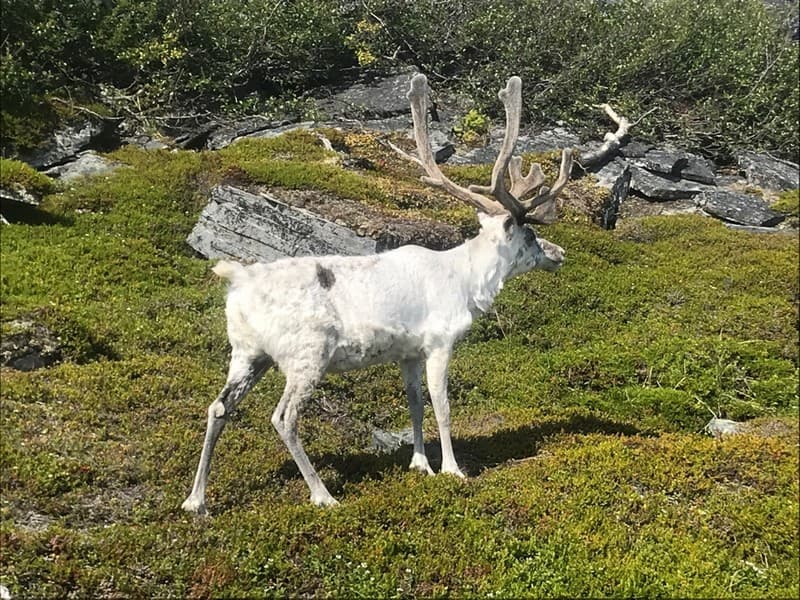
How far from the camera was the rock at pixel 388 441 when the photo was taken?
29.6 feet

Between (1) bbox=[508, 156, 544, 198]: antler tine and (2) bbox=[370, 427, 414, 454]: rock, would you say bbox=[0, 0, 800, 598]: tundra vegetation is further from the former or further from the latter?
(1) bbox=[508, 156, 544, 198]: antler tine

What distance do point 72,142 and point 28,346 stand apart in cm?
1293

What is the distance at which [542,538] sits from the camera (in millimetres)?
6598

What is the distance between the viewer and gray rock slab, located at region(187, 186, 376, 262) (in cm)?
1567

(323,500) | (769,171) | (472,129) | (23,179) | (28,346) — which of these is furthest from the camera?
(472,129)

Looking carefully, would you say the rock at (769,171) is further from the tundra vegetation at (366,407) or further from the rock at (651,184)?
the tundra vegetation at (366,407)

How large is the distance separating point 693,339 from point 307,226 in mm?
7700

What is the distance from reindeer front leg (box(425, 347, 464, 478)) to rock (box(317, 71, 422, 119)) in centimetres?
2035

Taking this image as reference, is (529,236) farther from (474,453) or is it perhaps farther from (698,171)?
(698,171)

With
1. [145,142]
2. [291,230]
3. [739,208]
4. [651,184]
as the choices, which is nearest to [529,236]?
[291,230]

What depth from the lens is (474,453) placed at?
28.4ft

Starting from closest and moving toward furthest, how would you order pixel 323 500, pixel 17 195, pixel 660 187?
pixel 323 500 → pixel 17 195 → pixel 660 187

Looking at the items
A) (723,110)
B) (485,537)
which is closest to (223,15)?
(723,110)

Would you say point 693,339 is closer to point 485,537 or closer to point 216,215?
point 485,537
